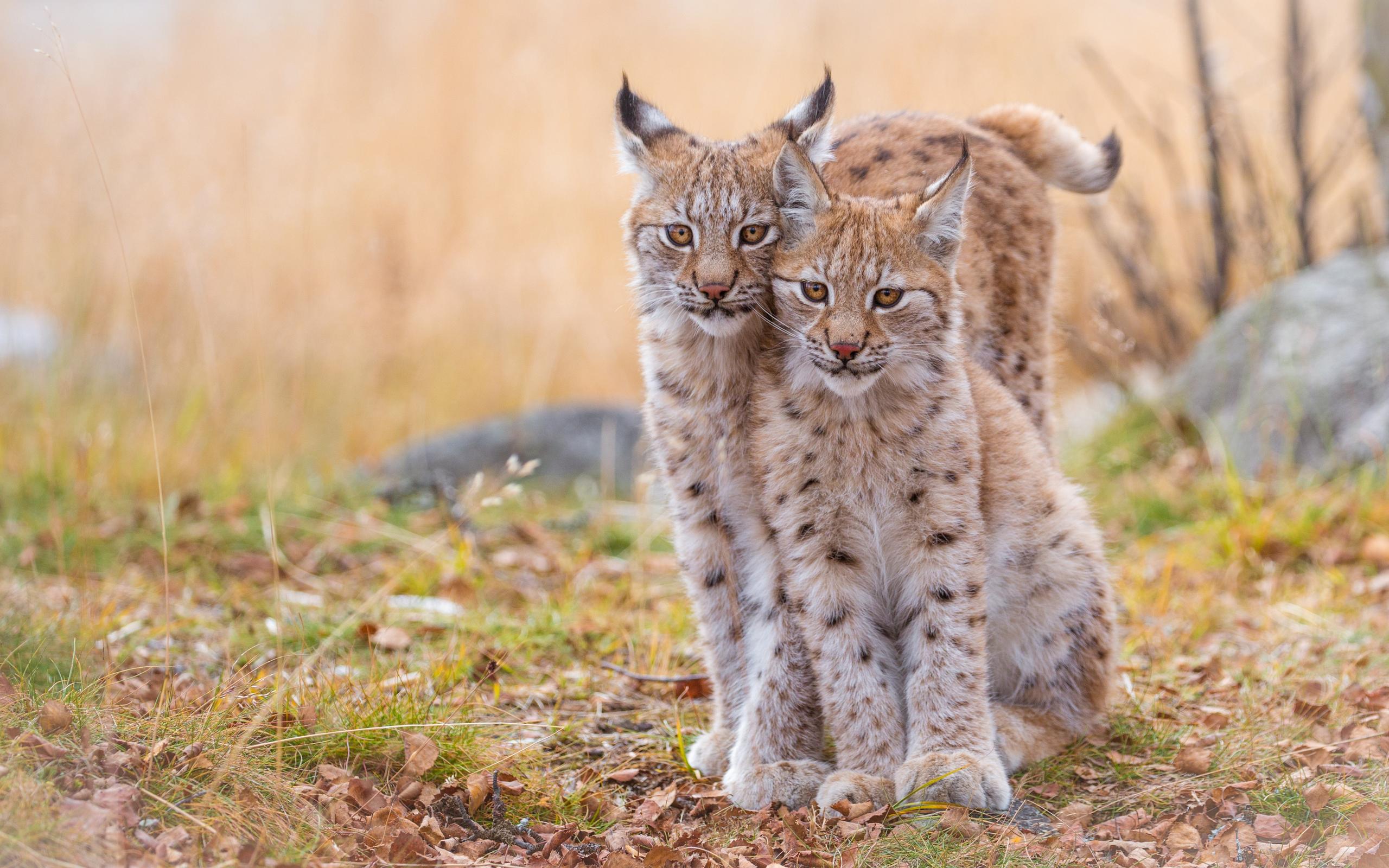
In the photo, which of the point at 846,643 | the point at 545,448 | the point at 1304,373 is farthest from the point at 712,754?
the point at 1304,373

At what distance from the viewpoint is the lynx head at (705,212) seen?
334 cm

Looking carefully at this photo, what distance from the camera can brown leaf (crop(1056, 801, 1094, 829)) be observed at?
3035 mm

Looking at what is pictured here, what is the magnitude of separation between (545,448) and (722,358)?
4.24 metres

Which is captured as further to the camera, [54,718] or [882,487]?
[882,487]

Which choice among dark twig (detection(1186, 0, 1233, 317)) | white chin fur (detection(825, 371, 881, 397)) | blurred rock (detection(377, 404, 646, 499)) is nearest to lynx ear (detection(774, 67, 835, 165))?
white chin fur (detection(825, 371, 881, 397))

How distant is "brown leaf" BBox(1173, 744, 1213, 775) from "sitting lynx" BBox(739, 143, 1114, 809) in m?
0.44

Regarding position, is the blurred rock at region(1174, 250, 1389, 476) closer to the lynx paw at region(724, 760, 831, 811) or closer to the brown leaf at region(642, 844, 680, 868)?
the lynx paw at region(724, 760, 831, 811)

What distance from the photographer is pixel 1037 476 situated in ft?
11.8

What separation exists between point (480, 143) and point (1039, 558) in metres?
8.29

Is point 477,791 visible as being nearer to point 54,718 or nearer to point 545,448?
point 54,718

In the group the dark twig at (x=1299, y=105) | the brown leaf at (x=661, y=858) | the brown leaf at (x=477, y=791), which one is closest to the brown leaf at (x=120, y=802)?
the brown leaf at (x=477, y=791)

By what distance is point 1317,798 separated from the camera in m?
2.96

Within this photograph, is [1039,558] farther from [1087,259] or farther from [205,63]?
[205,63]

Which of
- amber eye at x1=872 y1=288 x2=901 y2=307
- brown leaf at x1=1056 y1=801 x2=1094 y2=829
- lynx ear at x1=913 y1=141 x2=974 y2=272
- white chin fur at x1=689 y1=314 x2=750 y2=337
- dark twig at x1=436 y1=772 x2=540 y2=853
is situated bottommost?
dark twig at x1=436 y1=772 x2=540 y2=853
